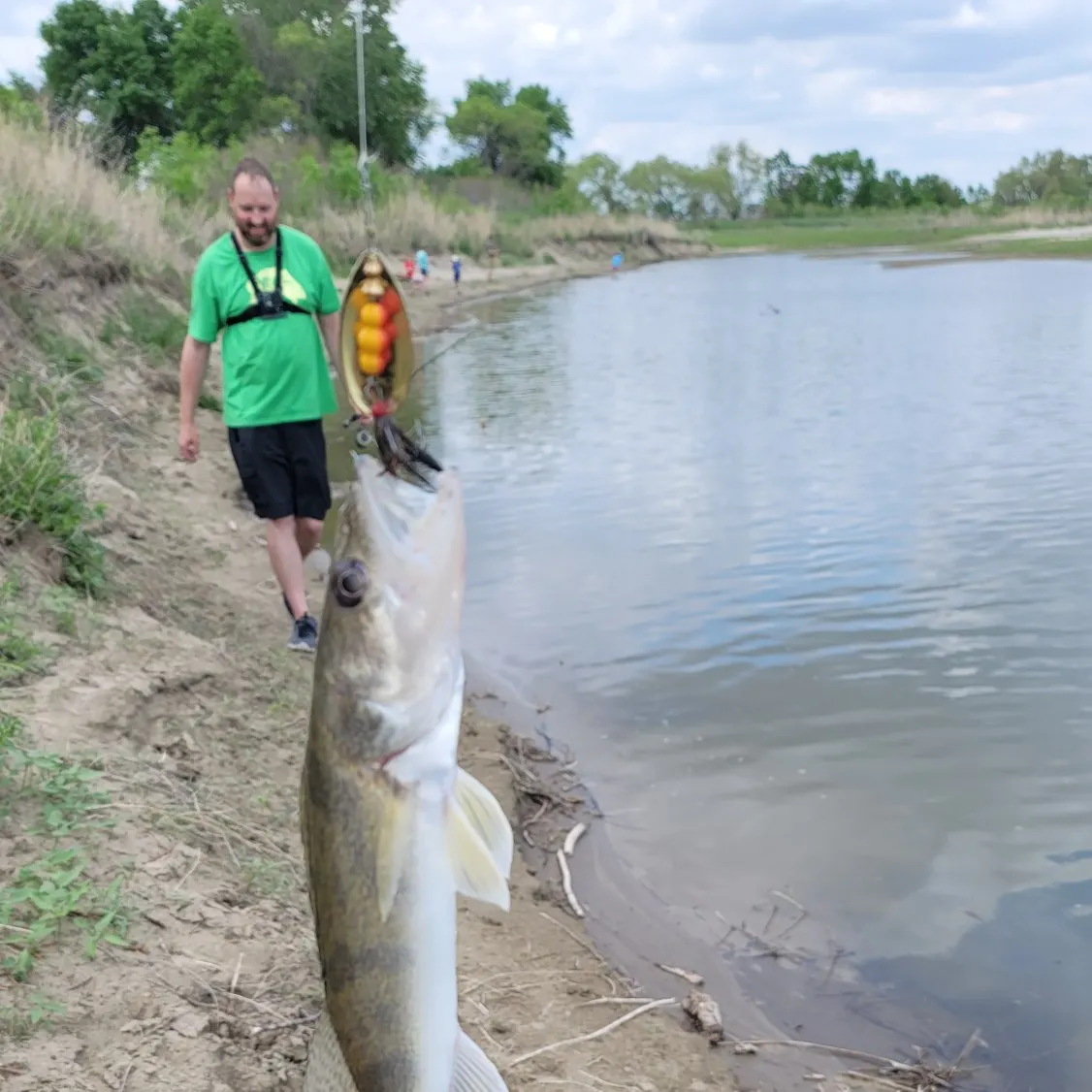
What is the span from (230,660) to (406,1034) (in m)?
3.80

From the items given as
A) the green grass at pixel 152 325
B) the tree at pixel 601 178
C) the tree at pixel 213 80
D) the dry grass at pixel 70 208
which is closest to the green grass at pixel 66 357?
the dry grass at pixel 70 208

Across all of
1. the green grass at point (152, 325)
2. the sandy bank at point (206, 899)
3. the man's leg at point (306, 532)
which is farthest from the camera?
the green grass at point (152, 325)

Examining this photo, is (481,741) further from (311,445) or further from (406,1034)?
(406,1034)

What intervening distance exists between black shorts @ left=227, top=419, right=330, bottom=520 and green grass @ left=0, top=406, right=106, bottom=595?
2.95ft

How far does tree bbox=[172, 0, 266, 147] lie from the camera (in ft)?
149

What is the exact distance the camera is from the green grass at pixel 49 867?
9.64ft

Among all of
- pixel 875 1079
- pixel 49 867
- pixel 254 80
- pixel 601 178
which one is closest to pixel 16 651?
pixel 49 867

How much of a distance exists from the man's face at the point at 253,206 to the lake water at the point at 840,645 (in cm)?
299

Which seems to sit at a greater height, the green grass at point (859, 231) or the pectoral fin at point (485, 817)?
the green grass at point (859, 231)

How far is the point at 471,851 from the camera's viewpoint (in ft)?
6.65

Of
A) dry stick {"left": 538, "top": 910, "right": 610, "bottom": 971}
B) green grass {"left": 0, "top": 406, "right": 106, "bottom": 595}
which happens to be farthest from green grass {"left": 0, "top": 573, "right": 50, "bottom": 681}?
dry stick {"left": 538, "top": 910, "right": 610, "bottom": 971}

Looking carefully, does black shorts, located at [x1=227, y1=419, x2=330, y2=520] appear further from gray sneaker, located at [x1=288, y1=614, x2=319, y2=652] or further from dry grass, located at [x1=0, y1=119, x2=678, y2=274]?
dry grass, located at [x1=0, y1=119, x2=678, y2=274]

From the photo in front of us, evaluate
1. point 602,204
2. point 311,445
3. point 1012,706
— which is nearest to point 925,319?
point 1012,706

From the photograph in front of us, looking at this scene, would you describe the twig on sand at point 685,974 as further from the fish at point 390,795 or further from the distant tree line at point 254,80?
the distant tree line at point 254,80
